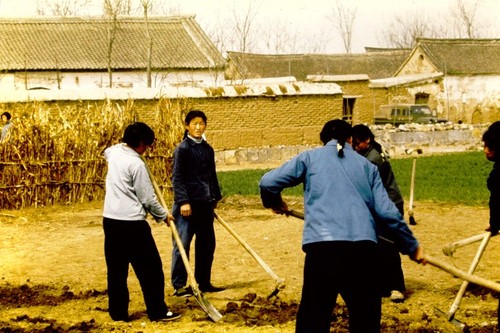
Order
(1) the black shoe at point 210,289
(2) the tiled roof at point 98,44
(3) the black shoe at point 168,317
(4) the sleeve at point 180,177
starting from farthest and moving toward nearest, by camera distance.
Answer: (2) the tiled roof at point 98,44 < (1) the black shoe at point 210,289 < (4) the sleeve at point 180,177 < (3) the black shoe at point 168,317

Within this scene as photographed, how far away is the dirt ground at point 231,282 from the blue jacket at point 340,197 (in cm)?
176

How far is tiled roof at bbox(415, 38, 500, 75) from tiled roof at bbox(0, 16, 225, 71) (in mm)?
13476

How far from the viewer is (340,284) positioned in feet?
15.9

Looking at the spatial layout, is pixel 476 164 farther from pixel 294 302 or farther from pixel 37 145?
pixel 294 302

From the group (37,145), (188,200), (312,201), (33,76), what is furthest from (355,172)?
(33,76)

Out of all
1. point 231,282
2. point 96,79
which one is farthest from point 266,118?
point 96,79

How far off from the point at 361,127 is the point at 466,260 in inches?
A: 120

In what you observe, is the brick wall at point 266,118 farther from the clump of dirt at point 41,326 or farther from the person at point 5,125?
the clump of dirt at point 41,326

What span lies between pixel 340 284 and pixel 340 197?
0.54 meters

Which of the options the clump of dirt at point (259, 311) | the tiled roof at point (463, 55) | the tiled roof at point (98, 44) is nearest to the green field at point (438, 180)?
the clump of dirt at point (259, 311)

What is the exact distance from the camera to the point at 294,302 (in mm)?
7469

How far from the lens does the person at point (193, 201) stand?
7.74 m

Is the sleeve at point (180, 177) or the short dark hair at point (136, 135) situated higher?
the short dark hair at point (136, 135)

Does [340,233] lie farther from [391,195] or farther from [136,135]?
[391,195]
